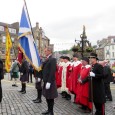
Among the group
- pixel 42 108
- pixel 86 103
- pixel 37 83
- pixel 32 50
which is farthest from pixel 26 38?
pixel 86 103


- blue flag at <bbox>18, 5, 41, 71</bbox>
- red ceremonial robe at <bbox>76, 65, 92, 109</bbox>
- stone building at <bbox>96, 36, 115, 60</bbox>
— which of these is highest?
stone building at <bbox>96, 36, 115, 60</bbox>

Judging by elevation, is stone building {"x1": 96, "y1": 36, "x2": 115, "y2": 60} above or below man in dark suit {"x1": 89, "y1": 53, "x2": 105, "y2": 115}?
above

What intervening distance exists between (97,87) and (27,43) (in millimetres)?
3003

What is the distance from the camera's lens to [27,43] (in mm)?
8750

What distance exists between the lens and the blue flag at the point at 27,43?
845 centimetres

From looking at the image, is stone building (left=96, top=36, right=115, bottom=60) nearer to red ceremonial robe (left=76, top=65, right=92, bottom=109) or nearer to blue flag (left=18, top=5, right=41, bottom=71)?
blue flag (left=18, top=5, right=41, bottom=71)

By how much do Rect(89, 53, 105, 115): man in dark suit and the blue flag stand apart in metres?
2.03

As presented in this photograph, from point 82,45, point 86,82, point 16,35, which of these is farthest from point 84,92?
point 16,35

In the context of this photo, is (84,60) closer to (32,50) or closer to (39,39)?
(32,50)

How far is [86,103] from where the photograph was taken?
813 cm

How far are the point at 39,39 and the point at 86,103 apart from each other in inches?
2495

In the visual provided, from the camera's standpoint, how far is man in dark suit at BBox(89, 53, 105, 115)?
6.82 metres

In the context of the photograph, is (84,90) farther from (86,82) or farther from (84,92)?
(86,82)

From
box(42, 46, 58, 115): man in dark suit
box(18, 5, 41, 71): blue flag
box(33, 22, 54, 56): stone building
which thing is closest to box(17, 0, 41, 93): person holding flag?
box(18, 5, 41, 71): blue flag
